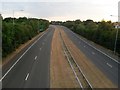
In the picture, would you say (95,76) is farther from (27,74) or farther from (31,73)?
(27,74)

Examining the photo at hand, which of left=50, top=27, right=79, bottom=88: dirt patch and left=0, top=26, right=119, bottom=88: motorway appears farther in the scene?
left=50, top=27, right=79, bottom=88: dirt patch

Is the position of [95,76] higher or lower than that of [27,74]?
lower

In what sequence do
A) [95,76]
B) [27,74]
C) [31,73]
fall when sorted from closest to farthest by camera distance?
[27,74]
[95,76]
[31,73]

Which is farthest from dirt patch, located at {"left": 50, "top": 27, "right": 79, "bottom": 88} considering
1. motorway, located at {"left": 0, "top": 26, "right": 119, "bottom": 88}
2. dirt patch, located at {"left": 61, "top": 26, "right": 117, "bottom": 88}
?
dirt patch, located at {"left": 61, "top": 26, "right": 117, "bottom": 88}

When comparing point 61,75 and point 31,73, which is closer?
point 61,75

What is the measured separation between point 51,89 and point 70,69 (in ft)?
34.6

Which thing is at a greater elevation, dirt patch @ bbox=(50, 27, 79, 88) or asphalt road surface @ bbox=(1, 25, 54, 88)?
asphalt road surface @ bbox=(1, 25, 54, 88)

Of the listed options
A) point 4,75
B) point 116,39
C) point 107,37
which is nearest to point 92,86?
point 4,75

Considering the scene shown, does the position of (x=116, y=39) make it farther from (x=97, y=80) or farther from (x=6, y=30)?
(x=97, y=80)

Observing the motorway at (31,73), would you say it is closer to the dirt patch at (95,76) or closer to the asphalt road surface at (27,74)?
the asphalt road surface at (27,74)

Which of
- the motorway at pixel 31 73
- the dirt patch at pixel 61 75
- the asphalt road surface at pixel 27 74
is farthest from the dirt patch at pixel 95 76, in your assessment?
the asphalt road surface at pixel 27 74

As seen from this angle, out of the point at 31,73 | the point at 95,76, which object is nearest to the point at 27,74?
the point at 31,73

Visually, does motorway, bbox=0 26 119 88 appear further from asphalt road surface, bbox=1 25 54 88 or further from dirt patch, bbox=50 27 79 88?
dirt patch, bbox=50 27 79 88

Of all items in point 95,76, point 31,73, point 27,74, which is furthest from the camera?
point 31,73
